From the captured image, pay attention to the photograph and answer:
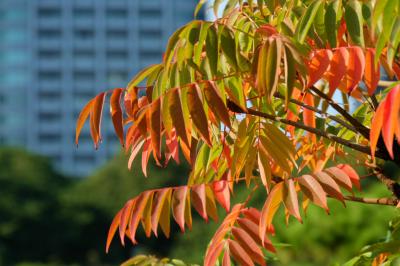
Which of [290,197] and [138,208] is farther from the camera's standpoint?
[138,208]

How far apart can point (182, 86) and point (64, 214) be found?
174 feet

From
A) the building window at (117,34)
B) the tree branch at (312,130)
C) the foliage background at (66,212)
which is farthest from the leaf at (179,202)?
the building window at (117,34)

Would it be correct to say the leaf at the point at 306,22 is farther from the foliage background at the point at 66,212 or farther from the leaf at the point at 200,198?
the foliage background at the point at 66,212

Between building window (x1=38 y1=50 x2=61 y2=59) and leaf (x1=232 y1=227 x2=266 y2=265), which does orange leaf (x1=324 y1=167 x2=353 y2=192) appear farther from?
building window (x1=38 y1=50 x2=61 y2=59)

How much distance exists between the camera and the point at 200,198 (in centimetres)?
196

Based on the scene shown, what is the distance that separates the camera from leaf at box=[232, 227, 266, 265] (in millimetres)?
1992

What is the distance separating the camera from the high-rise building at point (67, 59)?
296 ft

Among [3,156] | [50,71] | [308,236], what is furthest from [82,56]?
[308,236]

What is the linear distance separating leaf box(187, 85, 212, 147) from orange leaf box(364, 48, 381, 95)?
30 cm

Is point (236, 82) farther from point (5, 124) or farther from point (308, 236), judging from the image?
point (5, 124)

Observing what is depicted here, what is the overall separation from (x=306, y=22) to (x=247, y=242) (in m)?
0.60

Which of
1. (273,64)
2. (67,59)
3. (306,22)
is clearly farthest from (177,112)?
(67,59)

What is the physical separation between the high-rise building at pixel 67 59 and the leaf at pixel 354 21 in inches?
3454

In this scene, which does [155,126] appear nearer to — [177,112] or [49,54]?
[177,112]
